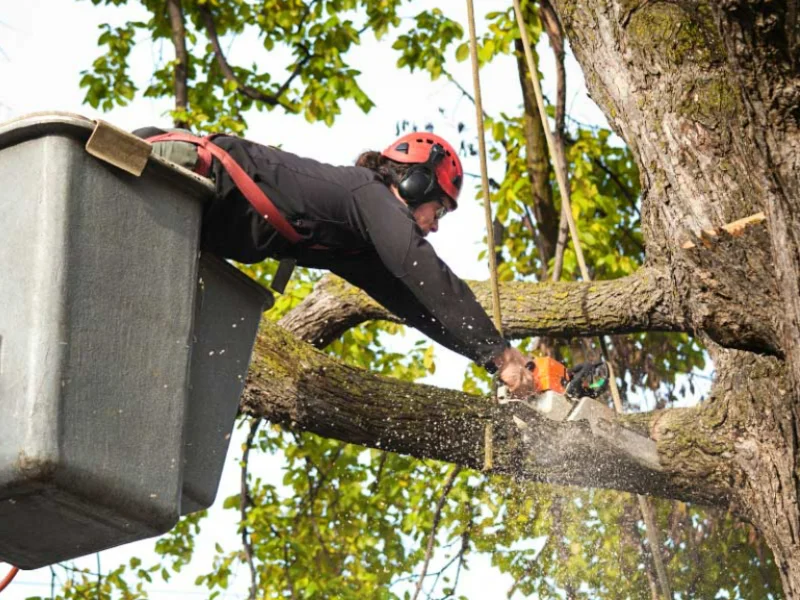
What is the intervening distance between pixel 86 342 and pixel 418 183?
1375mm

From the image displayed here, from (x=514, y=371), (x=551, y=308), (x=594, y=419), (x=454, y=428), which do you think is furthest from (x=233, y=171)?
(x=551, y=308)

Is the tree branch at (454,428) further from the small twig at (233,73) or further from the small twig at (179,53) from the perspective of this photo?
the small twig at (233,73)

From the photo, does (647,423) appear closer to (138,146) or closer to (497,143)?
(138,146)

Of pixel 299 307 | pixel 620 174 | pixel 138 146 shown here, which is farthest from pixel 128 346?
pixel 620 174

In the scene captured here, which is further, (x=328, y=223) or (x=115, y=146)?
Result: (x=328, y=223)

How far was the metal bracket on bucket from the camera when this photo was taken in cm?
271

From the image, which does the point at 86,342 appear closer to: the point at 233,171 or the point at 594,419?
the point at 233,171

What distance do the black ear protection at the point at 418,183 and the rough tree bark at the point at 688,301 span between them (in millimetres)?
561

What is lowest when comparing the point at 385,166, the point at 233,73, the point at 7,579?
the point at 7,579

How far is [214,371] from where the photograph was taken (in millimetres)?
3199

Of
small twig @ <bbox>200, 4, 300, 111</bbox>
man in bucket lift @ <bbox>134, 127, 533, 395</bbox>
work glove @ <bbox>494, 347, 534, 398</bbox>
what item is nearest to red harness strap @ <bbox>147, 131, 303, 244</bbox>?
man in bucket lift @ <bbox>134, 127, 533, 395</bbox>

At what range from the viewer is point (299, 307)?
5.40 m

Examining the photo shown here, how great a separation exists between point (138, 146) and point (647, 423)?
6.58 ft

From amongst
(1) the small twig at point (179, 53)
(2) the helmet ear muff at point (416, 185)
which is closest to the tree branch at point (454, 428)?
(2) the helmet ear muff at point (416, 185)
